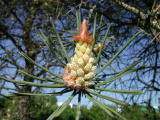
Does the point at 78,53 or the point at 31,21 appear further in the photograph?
the point at 31,21

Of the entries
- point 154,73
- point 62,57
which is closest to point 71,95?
point 62,57

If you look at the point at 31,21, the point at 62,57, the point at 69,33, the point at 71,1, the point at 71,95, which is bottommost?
the point at 71,95

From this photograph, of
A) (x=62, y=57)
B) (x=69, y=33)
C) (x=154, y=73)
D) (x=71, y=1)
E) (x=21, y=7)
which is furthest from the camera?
(x=21, y=7)

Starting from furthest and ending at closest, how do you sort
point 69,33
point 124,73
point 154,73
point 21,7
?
point 21,7 → point 154,73 → point 69,33 → point 124,73

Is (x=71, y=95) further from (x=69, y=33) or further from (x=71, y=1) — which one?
(x=71, y=1)

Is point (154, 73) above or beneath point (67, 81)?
above

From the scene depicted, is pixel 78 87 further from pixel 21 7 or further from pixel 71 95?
pixel 21 7
